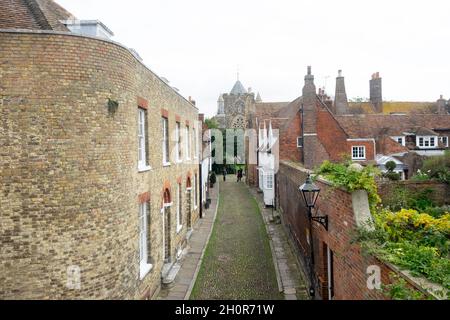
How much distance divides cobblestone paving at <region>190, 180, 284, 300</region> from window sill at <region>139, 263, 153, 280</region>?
1.79 metres

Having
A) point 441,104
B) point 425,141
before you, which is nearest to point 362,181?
point 425,141

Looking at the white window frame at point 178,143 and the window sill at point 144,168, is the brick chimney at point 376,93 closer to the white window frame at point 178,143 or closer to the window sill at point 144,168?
the white window frame at point 178,143

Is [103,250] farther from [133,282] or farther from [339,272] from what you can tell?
[339,272]

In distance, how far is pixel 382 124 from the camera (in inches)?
1394

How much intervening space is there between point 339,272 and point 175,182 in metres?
8.84

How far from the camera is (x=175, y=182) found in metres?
15.7

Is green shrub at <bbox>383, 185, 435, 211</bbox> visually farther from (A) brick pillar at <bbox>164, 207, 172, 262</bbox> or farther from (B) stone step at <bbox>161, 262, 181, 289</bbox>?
(A) brick pillar at <bbox>164, 207, 172, 262</bbox>

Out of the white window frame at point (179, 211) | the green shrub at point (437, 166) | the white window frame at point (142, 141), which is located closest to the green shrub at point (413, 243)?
the white window frame at point (142, 141)

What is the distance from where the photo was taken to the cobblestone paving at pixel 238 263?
39.0ft

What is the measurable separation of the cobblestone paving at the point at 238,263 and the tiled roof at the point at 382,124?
15.5 m

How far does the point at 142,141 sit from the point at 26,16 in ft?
14.5

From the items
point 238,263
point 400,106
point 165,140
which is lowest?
point 238,263

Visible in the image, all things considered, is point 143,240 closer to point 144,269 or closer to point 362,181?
point 144,269
